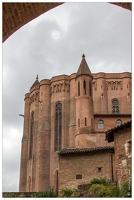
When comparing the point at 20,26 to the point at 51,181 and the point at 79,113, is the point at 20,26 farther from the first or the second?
the point at 51,181

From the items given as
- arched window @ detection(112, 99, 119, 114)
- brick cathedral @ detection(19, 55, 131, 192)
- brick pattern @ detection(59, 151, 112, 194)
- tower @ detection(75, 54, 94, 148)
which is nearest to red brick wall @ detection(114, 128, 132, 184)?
brick pattern @ detection(59, 151, 112, 194)

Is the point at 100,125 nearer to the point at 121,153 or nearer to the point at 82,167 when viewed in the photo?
the point at 82,167

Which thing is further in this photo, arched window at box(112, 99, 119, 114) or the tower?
arched window at box(112, 99, 119, 114)

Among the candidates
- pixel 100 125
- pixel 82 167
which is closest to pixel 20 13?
pixel 82 167

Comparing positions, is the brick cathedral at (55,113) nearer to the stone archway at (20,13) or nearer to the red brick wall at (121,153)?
the red brick wall at (121,153)

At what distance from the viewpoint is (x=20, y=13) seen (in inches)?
216

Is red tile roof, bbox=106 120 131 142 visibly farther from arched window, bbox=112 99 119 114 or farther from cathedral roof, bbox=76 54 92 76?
arched window, bbox=112 99 119 114

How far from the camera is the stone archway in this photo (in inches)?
209

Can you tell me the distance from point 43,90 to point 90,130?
14.4 metres

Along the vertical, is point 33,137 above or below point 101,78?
below

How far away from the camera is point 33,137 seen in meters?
45.9

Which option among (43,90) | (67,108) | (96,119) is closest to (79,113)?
(96,119)

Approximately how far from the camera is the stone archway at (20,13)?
17.4 feet

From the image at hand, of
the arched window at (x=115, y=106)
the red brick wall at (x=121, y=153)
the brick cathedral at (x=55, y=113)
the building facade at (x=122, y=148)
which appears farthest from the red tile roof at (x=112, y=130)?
the arched window at (x=115, y=106)
